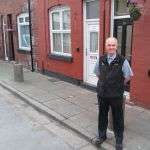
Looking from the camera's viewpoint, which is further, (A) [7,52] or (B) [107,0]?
(A) [7,52]

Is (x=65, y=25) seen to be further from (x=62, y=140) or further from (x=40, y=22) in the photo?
(x=62, y=140)

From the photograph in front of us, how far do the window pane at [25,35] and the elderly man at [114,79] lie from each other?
988cm

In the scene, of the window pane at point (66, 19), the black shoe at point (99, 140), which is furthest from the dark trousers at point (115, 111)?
the window pane at point (66, 19)

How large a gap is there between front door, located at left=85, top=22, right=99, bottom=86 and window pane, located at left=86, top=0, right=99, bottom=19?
0.23 metres

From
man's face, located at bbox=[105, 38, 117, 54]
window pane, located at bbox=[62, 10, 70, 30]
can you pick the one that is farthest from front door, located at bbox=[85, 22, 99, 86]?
man's face, located at bbox=[105, 38, 117, 54]

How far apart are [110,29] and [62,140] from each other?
3.80 metres

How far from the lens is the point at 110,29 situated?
26.1ft

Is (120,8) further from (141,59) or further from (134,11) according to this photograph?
(141,59)

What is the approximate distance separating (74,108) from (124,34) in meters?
Answer: 2.47

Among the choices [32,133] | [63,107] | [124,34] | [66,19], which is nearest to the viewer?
[32,133]

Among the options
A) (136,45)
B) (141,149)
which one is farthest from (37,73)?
(141,149)

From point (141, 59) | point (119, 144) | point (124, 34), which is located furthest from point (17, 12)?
point (119, 144)

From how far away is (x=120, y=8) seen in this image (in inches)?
301

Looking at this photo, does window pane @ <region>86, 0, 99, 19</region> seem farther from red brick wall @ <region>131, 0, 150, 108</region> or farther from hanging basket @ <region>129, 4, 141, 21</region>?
hanging basket @ <region>129, 4, 141, 21</region>
